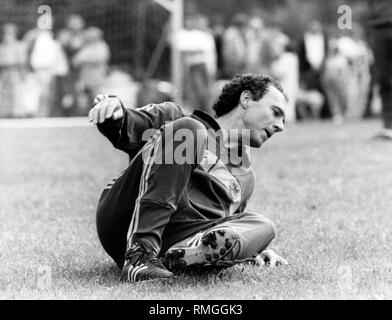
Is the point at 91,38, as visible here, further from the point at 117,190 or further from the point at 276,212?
the point at 117,190

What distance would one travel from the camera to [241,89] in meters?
4.16

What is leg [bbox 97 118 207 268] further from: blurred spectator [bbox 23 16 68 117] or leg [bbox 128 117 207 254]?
blurred spectator [bbox 23 16 68 117]

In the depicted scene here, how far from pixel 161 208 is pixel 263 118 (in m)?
0.67

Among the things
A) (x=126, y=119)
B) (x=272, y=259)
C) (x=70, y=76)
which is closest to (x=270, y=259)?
(x=272, y=259)

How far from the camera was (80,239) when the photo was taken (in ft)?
17.2

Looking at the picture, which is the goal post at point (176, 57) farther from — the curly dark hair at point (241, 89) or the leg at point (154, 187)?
the leg at point (154, 187)

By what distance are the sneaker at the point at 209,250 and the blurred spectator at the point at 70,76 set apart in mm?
12554

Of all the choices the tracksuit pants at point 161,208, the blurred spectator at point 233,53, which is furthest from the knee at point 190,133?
the blurred spectator at point 233,53

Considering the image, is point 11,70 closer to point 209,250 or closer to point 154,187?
point 154,187

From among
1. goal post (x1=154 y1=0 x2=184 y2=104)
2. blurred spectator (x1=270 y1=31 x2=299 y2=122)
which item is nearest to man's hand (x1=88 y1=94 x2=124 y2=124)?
goal post (x1=154 y1=0 x2=184 y2=104)

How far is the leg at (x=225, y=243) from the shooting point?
366 cm

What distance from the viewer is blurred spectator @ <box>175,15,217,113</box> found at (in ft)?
50.0

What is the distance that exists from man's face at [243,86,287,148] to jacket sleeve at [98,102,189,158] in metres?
0.30
